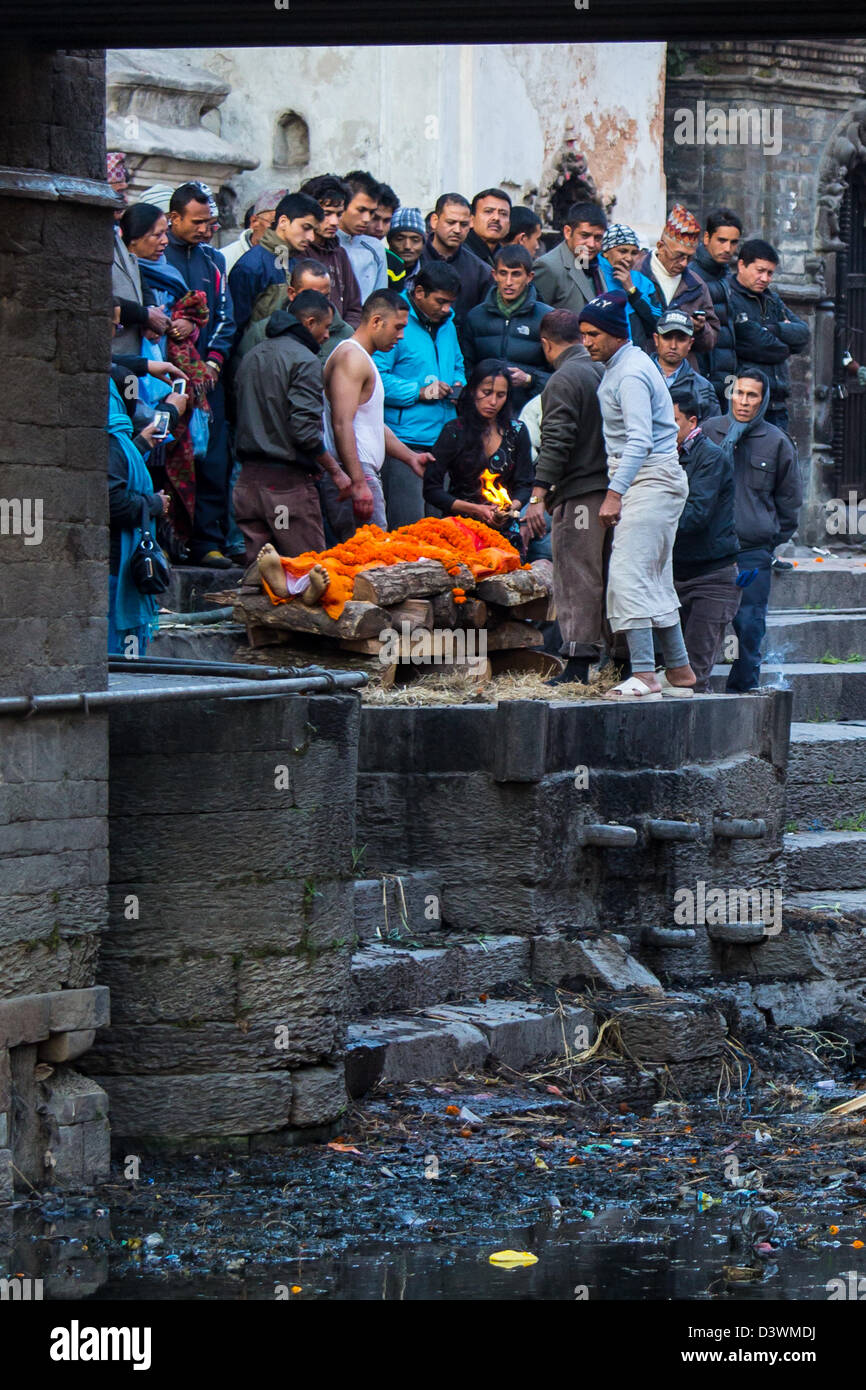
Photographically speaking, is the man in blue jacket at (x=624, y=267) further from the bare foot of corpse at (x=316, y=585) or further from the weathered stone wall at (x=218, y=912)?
the weathered stone wall at (x=218, y=912)

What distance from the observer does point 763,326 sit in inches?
539

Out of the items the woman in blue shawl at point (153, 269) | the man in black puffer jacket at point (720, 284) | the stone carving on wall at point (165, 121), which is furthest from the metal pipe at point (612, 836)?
the stone carving on wall at point (165, 121)

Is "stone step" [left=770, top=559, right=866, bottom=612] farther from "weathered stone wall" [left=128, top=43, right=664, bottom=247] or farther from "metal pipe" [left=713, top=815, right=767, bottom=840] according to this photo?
"metal pipe" [left=713, top=815, right=767, bottom=840]

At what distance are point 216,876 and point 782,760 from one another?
4038 millimetres

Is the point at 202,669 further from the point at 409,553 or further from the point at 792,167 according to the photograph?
the point at 792,167

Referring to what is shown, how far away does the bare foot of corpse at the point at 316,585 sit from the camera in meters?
9.66

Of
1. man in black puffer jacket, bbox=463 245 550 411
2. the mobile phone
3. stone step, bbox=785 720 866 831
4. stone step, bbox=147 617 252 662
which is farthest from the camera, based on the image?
man in black puffer jacket, bbox=463 245 550 411

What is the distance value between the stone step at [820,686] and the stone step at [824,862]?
4.39 feet

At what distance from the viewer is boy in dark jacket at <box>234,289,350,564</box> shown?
1028 cm

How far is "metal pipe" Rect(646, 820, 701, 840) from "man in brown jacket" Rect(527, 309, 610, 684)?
0.90 m

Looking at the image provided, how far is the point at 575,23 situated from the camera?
6.27 meters

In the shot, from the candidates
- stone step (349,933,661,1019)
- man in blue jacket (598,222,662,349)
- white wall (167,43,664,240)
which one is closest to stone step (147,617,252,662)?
stone step (349,933,661,1019)
